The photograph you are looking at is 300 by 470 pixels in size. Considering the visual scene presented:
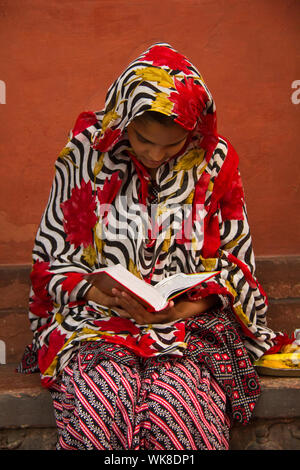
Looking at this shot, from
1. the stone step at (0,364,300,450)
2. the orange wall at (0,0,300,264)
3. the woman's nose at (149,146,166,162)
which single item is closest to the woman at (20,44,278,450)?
the woman's nose at (149,146,166,162)

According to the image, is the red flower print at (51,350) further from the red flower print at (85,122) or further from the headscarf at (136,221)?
the red flower print at (85,122)

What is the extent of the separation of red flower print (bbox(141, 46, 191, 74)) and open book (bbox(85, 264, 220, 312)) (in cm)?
66

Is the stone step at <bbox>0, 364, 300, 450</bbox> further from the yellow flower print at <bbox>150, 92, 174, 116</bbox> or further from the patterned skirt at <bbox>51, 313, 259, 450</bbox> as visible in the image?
the yellow flower print at <bbox>150, 92, 174, 116</bbox>

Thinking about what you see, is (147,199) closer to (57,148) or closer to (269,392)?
(269,392)

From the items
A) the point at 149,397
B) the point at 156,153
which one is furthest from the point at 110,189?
the point at 149,397

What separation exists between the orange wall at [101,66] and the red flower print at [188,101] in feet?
3.30

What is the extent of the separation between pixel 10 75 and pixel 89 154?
93 cm

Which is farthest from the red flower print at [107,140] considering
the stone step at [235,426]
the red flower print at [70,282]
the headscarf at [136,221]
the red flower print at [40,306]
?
the stone step at [235,426]

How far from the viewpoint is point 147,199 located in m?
2.13

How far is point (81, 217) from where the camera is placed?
2158 millimetres

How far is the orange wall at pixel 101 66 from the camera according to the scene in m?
2.86

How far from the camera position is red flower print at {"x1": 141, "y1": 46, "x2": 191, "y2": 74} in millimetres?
1988

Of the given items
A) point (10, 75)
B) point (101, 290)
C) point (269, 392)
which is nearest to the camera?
point (101, 290)
